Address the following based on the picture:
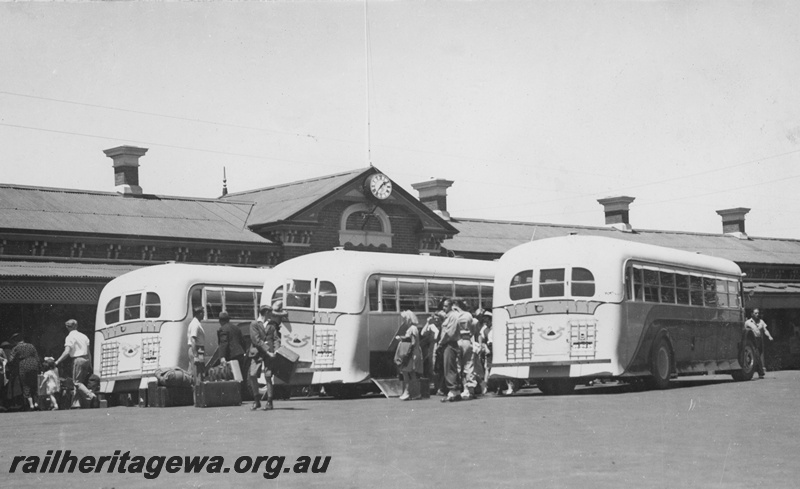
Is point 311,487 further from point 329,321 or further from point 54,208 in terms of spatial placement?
point 54,208

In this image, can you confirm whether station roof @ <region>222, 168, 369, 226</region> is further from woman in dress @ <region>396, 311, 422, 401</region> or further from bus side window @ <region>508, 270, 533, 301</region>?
woman in dress @ <region>396, 311, 422, 401</region>

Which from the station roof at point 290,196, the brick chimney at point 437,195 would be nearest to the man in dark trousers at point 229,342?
the station roof at point 290,196

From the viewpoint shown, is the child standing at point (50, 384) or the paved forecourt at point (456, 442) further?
the child standing at point (50, 384)

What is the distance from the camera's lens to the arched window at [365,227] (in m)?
35.8

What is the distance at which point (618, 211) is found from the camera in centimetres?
4928

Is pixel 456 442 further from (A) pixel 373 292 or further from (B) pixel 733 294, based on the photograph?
(B) pixel 733 294

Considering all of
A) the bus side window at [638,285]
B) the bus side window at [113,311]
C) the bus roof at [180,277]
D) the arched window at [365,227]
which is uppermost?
the arched window at [365,227]

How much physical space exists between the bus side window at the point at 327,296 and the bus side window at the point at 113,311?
448cm

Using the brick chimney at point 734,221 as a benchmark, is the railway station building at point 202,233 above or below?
below

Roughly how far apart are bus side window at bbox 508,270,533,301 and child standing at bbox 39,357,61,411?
8265mm

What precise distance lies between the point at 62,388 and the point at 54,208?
9.64m

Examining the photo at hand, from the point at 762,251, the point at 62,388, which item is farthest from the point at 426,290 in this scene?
the point at 762,251

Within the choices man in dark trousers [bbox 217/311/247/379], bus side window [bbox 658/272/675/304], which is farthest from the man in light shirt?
bus side window [bbox 658/272/675/304]

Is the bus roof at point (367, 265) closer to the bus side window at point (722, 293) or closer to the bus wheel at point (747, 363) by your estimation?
the bus side window at point (722, 293)
